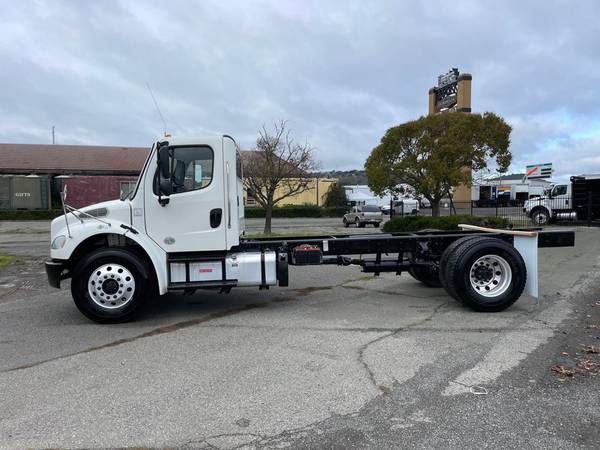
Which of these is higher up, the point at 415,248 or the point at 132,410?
the point at 415,248

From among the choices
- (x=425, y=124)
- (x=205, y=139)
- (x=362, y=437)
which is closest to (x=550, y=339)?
(x=362, y=437)

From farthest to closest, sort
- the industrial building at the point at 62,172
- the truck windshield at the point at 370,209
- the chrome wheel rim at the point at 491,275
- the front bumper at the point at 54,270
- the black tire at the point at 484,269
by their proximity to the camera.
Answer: the industrial building at the point at 62,172, the truck windshield at the point at 370,209, the chrome wheel rim at the point at 491,275, the black tire at the point at 484,269, the front bumper at the point at 54,270

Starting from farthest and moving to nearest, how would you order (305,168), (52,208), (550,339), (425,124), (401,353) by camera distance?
→ (52,208)
(305,168)
(425,124)
(550,339)
(401,353)

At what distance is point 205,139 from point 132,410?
13.0 ft

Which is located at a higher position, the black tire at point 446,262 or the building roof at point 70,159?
the building roof at point 70,159

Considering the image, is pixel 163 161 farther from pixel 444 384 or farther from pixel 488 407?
pixel 488 407

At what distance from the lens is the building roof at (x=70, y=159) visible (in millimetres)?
47094

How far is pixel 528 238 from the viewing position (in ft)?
24.2

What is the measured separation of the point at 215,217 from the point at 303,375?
117 inches

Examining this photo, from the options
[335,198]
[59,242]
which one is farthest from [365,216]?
[59,242]

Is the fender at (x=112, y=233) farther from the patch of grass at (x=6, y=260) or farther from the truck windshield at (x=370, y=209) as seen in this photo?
the truck windshield at (x=370, y=209)

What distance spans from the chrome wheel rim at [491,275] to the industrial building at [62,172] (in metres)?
33.5

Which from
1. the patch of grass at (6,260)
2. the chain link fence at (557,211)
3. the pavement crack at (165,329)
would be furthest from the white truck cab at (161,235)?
the chain link fence at (557,211)

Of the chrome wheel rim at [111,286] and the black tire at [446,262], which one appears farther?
the black tire at [446,262]
